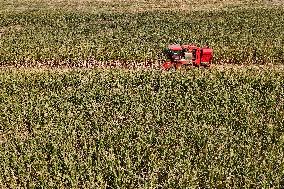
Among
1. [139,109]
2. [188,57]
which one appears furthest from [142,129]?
[188,57]

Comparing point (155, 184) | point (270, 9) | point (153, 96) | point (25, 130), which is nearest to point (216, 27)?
point (270, 9)

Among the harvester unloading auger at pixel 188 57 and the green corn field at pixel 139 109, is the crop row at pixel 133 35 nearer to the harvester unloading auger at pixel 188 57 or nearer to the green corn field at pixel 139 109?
the green corn field at pixel 139 109

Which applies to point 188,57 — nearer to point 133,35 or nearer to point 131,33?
point 133,35

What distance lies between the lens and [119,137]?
572 inches

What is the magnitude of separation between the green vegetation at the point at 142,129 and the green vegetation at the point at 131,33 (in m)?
3.80

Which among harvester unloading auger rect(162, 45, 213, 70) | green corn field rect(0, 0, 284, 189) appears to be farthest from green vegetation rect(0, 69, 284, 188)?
harvester unloading auger rect(162, 45, 213, 70)

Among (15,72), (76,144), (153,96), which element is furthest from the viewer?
(15,72)

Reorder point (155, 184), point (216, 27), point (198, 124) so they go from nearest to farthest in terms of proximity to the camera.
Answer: point (155, 184) → point (198, 124) → point (216, 27)

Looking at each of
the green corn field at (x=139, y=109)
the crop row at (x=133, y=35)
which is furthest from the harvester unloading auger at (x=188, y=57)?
the crop row at (x=133, y=35)

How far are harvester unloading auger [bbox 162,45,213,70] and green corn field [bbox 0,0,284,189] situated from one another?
0.74m

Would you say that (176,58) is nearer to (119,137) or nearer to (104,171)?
(119,137)

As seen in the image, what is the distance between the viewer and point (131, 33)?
2944 centimetres

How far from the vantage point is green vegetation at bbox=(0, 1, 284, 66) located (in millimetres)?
25219

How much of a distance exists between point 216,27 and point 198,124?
54.1 ft
